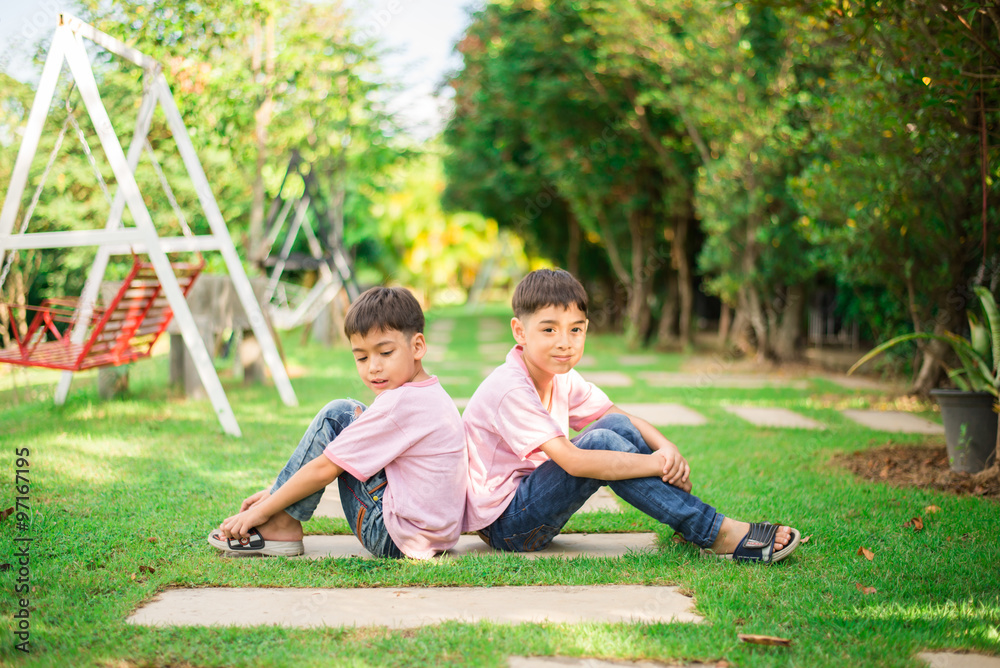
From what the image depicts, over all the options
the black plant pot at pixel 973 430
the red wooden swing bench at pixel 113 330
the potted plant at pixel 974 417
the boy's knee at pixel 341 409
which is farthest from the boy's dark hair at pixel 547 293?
the red wooden swing bench at pixel 113 330

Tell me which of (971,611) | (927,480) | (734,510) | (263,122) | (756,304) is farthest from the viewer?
(756,304)

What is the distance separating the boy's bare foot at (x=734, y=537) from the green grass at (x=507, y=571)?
0.22 ft

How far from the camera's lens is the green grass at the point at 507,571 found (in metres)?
2.09

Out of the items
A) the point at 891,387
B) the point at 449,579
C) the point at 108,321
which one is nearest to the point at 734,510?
the point at 449,579

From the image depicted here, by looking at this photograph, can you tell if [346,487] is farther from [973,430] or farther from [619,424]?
[973,430]

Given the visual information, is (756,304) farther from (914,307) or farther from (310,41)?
(310,41)

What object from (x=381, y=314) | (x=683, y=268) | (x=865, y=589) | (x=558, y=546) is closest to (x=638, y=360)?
(x=683, y=268)

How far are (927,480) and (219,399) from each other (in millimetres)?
4053

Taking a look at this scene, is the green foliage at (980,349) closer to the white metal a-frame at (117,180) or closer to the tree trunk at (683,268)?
the white metal a-frame at (117,180)

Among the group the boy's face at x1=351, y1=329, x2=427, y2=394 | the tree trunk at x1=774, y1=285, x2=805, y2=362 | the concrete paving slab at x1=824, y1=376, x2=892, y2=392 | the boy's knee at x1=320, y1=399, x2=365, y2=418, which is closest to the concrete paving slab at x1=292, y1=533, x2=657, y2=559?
the boy's knee at x1=320, y1=399, x2=365, y2=418

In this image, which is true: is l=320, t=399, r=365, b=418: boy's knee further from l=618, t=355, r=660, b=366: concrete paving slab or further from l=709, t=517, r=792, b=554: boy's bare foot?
l=618, t=355, r=660, b=366: concrete paving slab

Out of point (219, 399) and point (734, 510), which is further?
point (219, 399)

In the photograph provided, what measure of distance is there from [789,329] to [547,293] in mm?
8308

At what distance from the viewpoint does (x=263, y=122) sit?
28.5 ft
